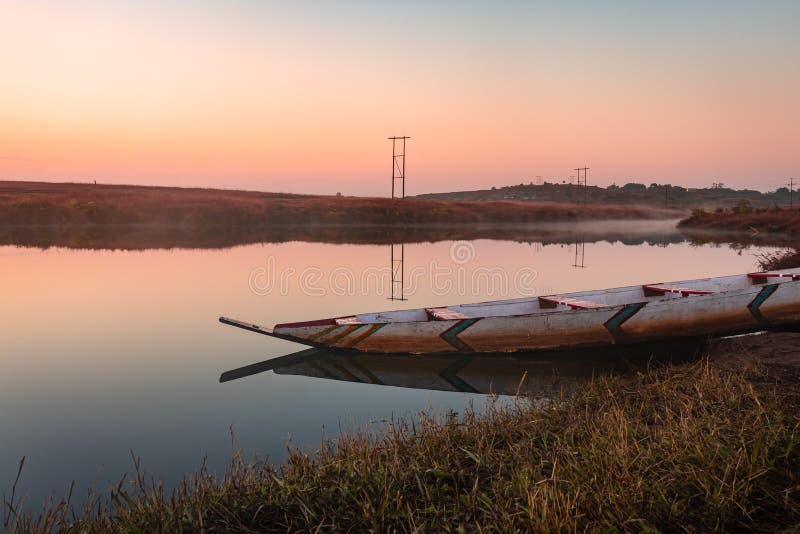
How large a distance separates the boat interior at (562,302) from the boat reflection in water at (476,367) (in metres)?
0.76

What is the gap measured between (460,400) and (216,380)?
13.8 ft

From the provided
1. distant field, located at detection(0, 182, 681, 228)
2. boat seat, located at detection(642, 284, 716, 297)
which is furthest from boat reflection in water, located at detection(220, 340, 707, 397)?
distant field, located at detection(0, 182, 681, 228)

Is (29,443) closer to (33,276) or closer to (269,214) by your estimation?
(33,276)

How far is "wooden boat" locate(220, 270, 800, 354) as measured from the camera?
1000cm

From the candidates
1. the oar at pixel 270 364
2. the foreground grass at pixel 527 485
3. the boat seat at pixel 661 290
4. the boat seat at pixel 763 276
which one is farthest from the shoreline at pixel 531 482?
the boat seat at pixel 763 276

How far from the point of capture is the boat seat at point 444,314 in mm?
10625

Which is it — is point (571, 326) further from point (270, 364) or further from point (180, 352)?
point (180, 352)

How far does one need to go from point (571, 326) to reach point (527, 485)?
6345 mm

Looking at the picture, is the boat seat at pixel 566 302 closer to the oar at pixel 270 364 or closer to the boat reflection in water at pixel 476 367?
the boat reflection in water at pixel 476 367

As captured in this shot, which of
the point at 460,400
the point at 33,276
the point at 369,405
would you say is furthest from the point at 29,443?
the point at 33,276

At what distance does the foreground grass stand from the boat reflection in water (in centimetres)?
343

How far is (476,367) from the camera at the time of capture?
9977 mm

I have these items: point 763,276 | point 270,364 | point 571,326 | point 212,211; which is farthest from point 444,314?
point 212,211

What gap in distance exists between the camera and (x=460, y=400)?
27.8ft
